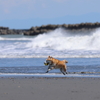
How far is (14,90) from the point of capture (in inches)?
361

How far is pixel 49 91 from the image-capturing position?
8.99m

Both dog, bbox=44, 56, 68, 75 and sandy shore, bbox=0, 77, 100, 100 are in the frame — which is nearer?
sandy shore, bbox=0, 77, 100, 100

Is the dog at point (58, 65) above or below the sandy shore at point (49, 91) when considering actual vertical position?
below

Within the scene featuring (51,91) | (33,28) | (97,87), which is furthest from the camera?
(33,28)

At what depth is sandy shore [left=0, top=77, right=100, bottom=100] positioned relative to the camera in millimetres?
8141

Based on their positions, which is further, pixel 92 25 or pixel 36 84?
pixel 92 25

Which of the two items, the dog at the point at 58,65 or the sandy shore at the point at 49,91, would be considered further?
the dog at the point at 58,65

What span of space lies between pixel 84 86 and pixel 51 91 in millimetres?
1241

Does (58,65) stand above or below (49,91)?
below

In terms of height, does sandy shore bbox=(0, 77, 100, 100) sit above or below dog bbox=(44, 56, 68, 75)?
above

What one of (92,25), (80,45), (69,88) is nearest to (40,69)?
(69,88)

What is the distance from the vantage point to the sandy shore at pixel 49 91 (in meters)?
8.14

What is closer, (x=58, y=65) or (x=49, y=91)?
(x=49, y=91)

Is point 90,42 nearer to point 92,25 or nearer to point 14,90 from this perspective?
point 14,90
